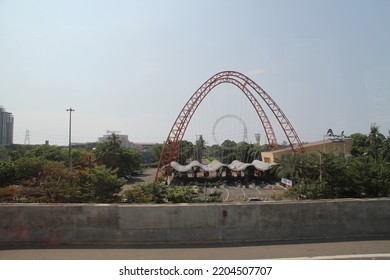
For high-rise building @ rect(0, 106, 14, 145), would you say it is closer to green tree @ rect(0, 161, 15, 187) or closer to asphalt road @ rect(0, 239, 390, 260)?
green tree @ rect(0, 161, 15, 187)

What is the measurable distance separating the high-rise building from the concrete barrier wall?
107408 millimetres

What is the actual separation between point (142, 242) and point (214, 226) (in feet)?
5.34

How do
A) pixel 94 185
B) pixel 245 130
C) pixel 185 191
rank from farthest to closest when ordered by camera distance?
pixel 245 130, pixel 94 185, pixel 185 191

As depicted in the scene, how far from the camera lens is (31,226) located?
6871 millimetres

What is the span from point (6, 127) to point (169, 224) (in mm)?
120176

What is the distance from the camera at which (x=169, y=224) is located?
22.7 ft

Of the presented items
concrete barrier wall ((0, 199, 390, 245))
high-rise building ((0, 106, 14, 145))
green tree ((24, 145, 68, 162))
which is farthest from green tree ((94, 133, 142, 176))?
concrete barrier wall ((0, 199, 390, 245))

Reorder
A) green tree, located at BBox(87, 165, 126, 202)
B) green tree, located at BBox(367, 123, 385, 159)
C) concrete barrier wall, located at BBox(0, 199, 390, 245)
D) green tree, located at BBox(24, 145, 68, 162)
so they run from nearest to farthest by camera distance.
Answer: concrete barrier wall, located at BBox(0, 199, 390, 245), green tree, located at BBox(87, 165, 126, 202), green tree, located at BBox(367, 123, 385, 159), green tree, located at BBox(24, 145, 68, 162)

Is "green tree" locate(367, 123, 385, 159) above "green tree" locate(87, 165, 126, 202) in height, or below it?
above

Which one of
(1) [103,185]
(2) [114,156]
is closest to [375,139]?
(2) [114,156]

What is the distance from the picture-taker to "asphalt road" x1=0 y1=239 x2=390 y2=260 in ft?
19.4

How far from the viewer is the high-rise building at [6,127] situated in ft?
335

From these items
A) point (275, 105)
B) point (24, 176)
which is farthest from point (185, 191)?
point (275, 105)

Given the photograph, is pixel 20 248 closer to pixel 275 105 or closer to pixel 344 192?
pixel 344 192
